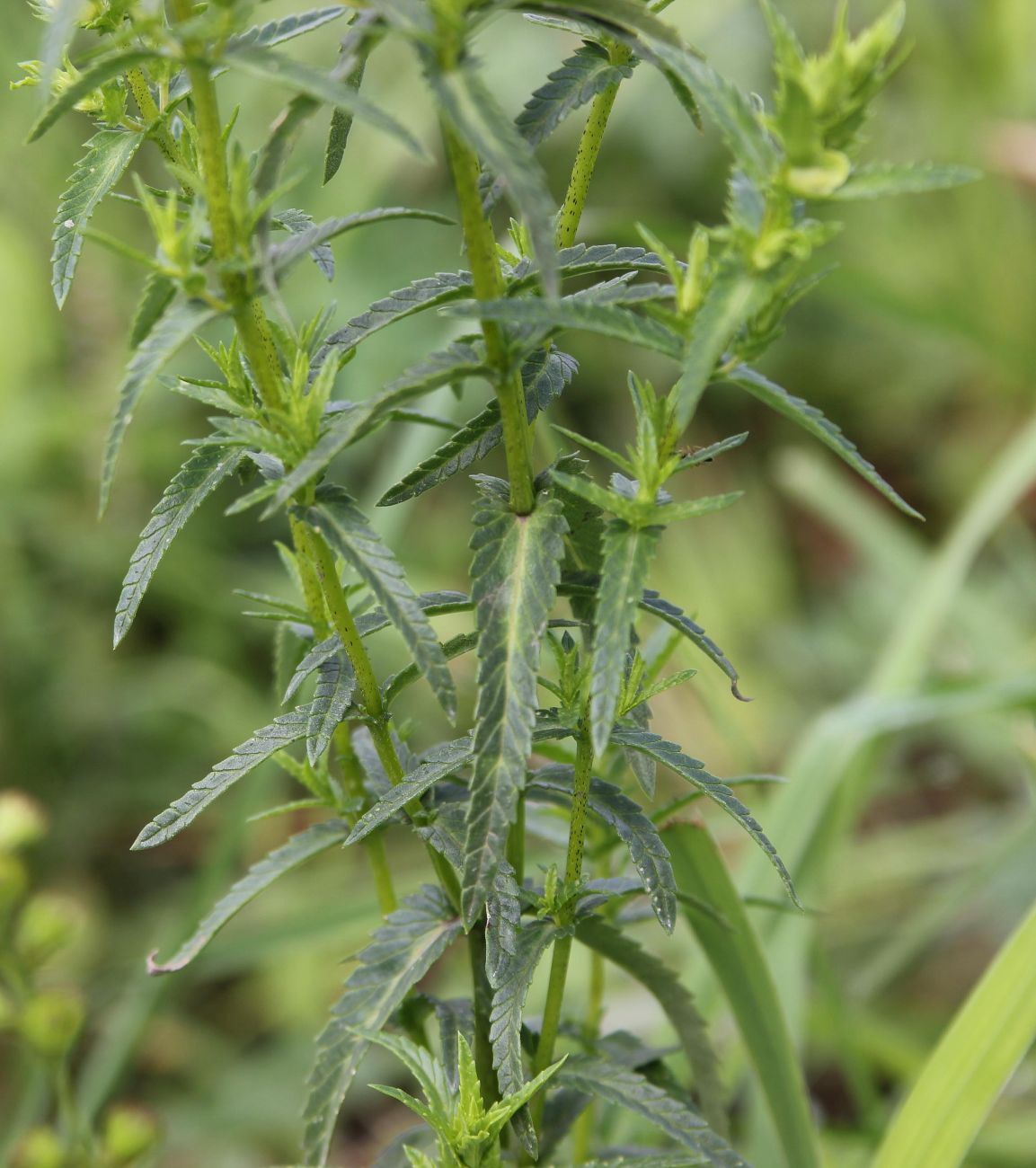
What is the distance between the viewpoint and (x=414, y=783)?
420 millimetres

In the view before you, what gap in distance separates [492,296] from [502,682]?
0.12 metres

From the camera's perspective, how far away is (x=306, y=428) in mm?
380

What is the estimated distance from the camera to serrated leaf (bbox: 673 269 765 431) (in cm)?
31

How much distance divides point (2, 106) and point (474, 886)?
1.82 m

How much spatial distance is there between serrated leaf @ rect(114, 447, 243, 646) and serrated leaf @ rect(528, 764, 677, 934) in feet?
0.53

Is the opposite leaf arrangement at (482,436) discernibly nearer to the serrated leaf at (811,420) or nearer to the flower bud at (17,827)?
the serrated leaf at (811,420)

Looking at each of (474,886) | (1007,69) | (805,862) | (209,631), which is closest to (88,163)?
(474,886)

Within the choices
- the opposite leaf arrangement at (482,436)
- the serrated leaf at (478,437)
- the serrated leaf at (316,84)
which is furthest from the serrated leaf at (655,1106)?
the serrated leaf at (316,84)

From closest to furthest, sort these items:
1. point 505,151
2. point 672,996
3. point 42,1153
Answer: point 505,151, point 672,996, point 42,1153

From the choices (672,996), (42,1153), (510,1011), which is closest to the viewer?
(510,1011)

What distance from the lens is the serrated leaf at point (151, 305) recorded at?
0.35 meters

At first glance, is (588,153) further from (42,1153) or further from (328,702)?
(42,1153)

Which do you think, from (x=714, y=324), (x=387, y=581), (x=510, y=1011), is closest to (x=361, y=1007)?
(x=510, y=1011)

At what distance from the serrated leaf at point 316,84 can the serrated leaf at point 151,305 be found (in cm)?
6
